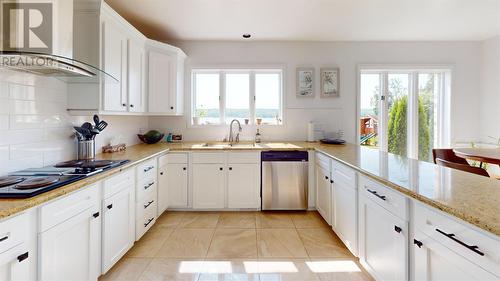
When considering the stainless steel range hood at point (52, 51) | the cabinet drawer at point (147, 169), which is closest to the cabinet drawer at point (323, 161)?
the cabinet drawer at point (147, 169)

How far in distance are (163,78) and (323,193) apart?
2.65 metres

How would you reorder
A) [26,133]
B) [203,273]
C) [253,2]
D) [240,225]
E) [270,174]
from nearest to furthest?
[26,133] → [203,273] → [253,2] → [240,225] → [270,174]

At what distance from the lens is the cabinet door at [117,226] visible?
180 cm

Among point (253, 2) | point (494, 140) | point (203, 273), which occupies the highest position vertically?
point (253, 2)

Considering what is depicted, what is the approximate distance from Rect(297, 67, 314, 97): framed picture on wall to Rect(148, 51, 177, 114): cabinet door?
1962mm

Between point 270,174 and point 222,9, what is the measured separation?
212 cm

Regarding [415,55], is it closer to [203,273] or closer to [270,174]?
[270,174]

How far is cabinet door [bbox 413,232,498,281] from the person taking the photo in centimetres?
95

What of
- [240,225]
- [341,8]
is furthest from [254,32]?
[240,225]

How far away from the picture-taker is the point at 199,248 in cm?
239

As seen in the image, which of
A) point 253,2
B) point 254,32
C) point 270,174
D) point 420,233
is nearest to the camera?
point 420,233

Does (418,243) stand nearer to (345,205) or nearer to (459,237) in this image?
(459,237)

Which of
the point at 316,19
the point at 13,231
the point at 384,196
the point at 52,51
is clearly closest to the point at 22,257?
the point at 13,231

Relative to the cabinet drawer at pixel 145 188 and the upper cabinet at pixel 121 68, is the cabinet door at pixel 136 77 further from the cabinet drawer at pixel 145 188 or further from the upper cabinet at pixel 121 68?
the cabinet drawer at pixel 145 188
